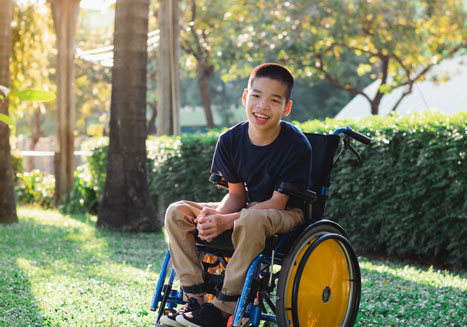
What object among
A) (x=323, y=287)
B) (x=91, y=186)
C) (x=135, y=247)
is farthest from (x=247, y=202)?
(x=91, y=186)

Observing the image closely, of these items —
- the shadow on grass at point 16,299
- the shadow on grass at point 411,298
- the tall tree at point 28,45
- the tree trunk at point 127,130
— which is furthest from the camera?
the tall tree at point 28,45

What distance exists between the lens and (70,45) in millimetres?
12945

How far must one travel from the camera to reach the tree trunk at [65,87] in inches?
507

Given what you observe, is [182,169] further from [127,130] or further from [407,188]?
[407,188]

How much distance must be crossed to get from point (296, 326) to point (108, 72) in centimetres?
3263

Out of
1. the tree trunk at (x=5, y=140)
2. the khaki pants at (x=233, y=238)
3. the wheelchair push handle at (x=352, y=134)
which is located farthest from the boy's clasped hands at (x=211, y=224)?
the tree trunk at (x=5, y=140)

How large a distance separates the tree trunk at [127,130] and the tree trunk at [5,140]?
149cm

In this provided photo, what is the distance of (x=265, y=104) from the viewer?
3736mm

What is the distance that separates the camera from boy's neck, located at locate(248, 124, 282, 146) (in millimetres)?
3824

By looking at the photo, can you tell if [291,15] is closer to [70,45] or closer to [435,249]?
[70,45]

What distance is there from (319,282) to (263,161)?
2.63 ft

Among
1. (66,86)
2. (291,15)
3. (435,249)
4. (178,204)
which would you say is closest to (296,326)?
(178,204)

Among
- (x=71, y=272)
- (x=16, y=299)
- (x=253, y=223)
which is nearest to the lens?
(x=253, y=223)

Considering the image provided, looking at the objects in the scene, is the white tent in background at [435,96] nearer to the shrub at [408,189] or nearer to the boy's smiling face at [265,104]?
the shrub at [408,189]
